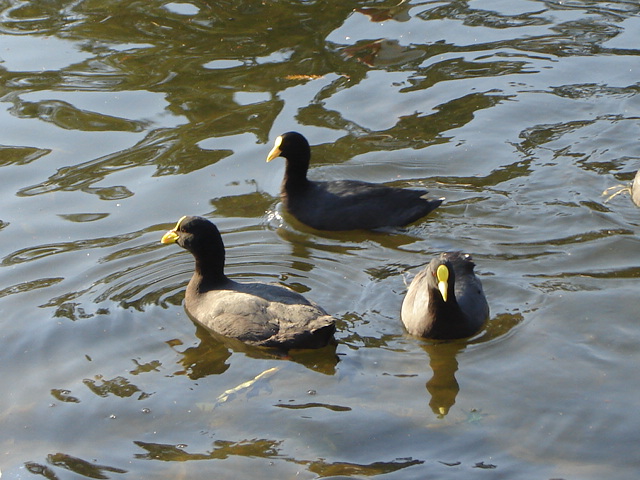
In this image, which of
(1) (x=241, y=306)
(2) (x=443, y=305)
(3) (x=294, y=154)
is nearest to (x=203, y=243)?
(1) (x=241, y=306)

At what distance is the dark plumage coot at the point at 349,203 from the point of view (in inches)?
371

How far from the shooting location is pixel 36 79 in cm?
1269

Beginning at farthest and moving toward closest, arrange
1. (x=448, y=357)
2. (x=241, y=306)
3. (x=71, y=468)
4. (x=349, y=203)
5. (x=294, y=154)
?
1. (x=294, y=154)
2. (x=349, y=203)
3. (x=241, y=306)
4. (x=448, y=357)
5. (x=71, y=468)

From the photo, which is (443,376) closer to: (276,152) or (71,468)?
(71,468)

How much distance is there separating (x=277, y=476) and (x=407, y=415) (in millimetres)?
1030

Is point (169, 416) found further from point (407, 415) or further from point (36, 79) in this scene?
point (36, 79)

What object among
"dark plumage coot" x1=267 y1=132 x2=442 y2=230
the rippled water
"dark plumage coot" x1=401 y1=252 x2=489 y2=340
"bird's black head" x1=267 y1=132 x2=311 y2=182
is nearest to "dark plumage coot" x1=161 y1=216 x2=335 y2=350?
the rippled water

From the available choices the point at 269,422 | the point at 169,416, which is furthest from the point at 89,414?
the point at 269,422

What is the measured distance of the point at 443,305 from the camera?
296 inches

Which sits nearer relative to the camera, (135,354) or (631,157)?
(135,354)

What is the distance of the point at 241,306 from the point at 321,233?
6.34ft

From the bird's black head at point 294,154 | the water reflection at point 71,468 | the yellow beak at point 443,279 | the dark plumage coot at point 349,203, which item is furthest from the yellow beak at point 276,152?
the water reflection at point 71,468

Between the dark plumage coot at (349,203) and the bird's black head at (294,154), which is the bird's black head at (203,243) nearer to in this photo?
the dark plumage coot at (349,203)

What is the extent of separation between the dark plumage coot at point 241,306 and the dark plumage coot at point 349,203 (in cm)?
152
